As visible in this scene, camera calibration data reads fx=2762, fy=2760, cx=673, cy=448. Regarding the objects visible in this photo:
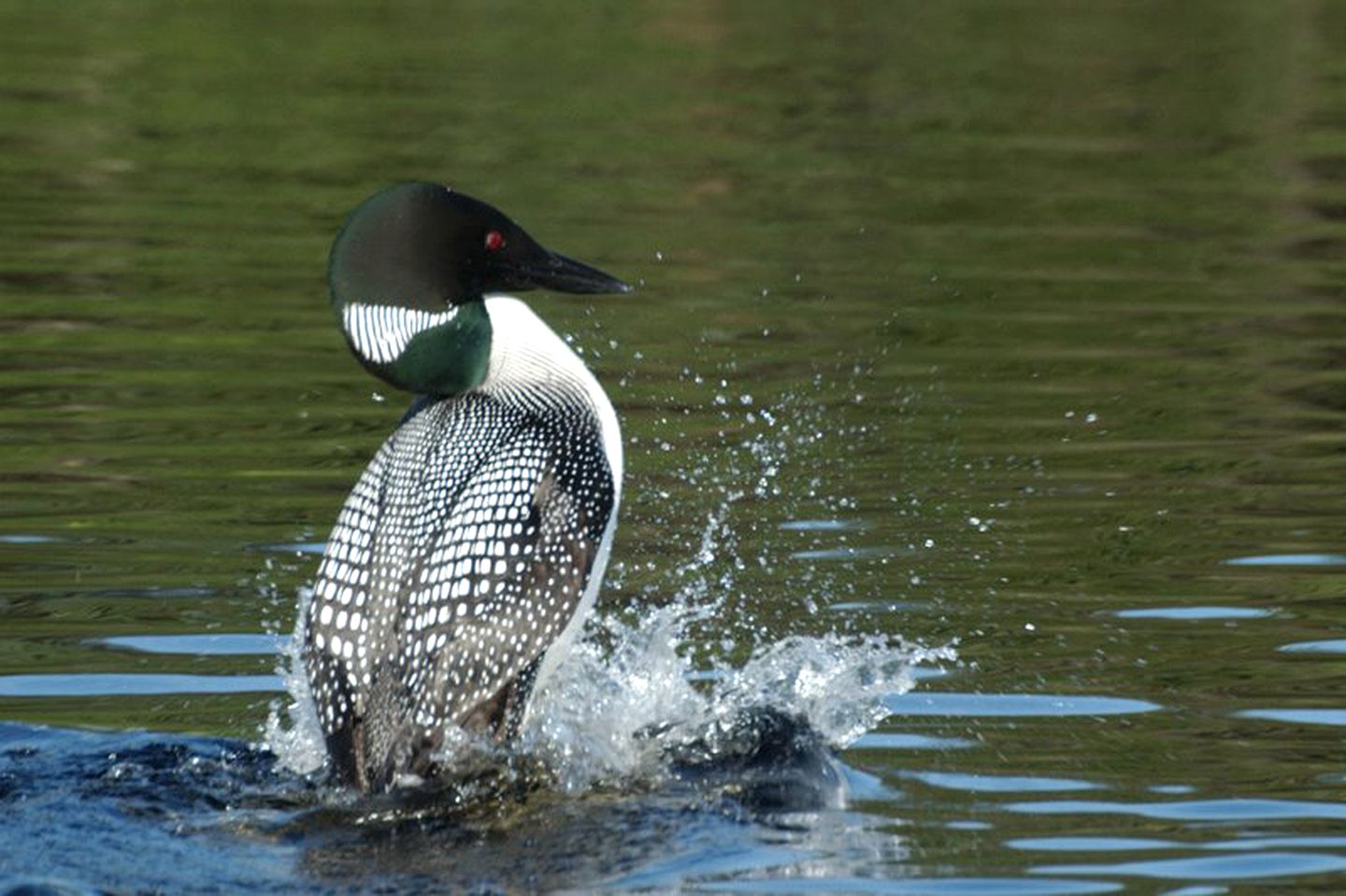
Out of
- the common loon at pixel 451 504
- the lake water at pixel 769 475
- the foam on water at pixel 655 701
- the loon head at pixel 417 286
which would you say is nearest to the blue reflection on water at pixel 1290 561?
the lake water at pixel 769 475

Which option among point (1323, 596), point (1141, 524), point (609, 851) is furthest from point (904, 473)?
point (609, 851)

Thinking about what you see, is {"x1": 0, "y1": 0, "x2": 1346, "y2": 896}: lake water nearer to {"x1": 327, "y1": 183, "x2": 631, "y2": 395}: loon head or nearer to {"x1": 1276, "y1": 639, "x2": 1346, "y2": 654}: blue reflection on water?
{"x1": 1276, "y1": 639, "x2": 1346, "y2": 654}: blue reflection on water

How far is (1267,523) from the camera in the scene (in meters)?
9.46

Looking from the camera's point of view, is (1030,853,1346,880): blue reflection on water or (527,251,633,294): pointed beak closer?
(1030,853,1346,880): blue reflection on water

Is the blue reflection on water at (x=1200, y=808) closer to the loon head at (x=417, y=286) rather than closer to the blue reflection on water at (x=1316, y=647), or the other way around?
the blue reflection on water at (x=1316, y=647)

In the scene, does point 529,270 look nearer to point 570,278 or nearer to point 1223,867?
point 570,278

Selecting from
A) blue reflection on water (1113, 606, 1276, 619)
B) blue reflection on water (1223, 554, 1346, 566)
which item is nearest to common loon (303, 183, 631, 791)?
blue reflection on water (1113, 606, 1276, 619)

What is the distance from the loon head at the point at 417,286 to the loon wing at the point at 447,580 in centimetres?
15

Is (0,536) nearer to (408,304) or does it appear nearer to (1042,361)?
(408,304)

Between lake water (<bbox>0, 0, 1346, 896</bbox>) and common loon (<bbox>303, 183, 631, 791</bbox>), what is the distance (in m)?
0.26

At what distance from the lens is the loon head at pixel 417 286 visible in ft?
23.0

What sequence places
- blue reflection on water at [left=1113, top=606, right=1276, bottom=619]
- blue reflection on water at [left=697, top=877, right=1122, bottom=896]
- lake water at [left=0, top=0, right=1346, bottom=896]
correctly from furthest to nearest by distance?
blue reflection on water at [left=1113, top=606, right=1276, bottom=619] → lake water at [left=0, top=0, right=1346, bottom=896] → blue reflection on water at [left=697, top=877, right=1122, bottom=896]

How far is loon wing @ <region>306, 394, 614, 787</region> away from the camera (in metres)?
6.76

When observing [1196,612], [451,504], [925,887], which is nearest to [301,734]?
[451,504]
